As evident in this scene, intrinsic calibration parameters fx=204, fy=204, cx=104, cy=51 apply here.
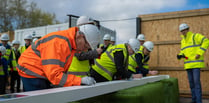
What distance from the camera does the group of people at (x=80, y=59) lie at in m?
1.93

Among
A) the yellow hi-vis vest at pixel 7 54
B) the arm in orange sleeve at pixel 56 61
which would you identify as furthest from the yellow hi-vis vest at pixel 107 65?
A: the yellow hi-vis vest at pixel 7 54

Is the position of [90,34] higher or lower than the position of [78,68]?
higher

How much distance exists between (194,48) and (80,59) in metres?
3.50

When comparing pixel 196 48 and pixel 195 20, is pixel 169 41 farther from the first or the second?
pixel 196 48

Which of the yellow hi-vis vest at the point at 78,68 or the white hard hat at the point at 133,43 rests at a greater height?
the white hard hat at the point at 133,43

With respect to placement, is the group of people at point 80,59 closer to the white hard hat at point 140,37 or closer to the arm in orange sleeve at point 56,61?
the arm in orange sleeve at point 56,61

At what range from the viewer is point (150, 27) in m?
7.23

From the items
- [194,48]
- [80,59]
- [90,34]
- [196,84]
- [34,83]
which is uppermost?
[90,34]

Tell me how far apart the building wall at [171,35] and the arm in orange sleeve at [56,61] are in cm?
552

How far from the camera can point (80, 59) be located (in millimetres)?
3285

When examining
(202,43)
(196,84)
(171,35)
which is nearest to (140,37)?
(171,35)

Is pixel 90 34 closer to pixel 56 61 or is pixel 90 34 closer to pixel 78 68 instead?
pixel 56 61

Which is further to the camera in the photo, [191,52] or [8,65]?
[8,65]

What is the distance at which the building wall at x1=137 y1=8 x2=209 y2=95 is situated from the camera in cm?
653
